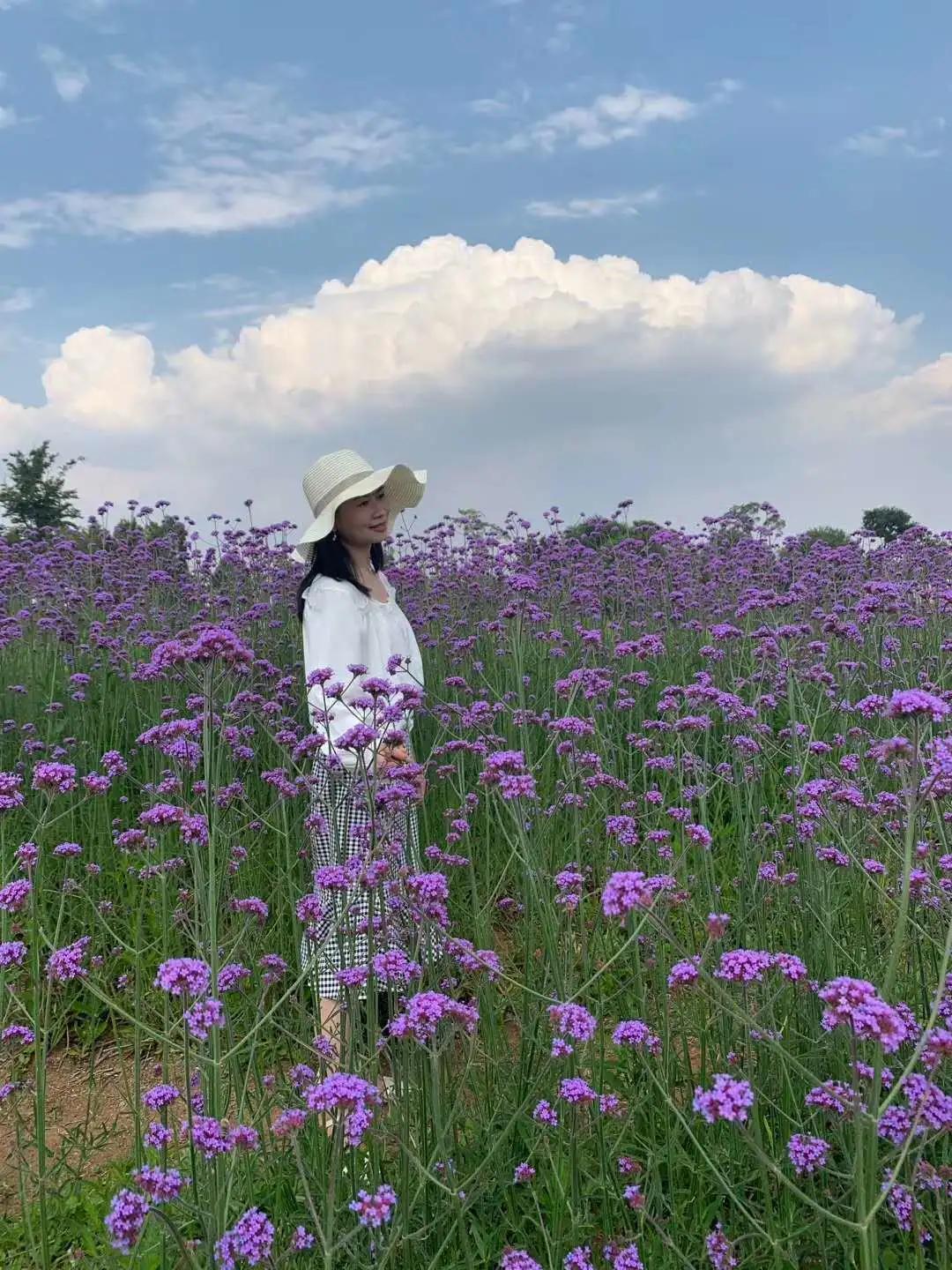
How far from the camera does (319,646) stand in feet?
13.6

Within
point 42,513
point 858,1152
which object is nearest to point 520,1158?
point 858,1152

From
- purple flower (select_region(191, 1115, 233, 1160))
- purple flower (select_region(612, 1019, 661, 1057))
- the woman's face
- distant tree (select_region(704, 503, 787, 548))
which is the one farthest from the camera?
distant tree (select_region(704, 503, 787, 548))

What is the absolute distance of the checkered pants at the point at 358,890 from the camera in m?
2.57

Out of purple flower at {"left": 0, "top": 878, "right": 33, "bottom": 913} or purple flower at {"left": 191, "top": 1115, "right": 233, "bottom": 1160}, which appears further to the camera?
purple flower at {"left": 0, "top": 878, "right": 33, "bottom": 913}

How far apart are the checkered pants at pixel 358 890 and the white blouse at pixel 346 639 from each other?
0.24 m

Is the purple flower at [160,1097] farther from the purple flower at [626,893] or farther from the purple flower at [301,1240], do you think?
the purple flower at [626,893]

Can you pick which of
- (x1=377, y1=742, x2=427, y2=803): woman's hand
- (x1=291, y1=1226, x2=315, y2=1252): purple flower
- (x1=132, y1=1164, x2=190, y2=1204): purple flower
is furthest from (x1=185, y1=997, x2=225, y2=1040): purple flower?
(x1=377, y1=742, x2=427, y2=803): woman's hand

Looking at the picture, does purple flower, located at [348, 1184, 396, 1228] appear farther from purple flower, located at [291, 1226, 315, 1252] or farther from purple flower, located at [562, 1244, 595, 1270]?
purple flower, located at [562, 1244, 595, 1270]

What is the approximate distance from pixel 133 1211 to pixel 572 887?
133 cm

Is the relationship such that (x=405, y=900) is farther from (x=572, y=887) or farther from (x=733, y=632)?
(x=733, y=632)

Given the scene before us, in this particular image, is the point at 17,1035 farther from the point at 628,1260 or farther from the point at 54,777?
the point at 628,1260

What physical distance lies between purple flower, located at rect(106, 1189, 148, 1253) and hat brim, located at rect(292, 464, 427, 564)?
3086 millimetres

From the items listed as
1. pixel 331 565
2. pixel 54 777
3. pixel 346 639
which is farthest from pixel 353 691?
pixel 54 777

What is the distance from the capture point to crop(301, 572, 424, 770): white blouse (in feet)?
13.3
